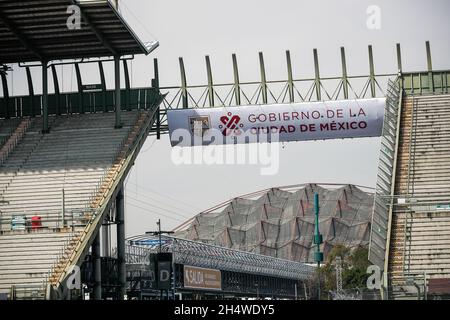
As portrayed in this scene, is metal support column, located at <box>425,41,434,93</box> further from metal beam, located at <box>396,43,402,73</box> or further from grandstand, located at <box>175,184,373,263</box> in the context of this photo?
grandstand, located at <box>175,184,373,263</box>

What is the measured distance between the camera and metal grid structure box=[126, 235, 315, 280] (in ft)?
198

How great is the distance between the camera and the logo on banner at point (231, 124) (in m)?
54.5

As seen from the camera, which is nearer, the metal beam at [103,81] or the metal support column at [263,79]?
the metal beam at [103,81]

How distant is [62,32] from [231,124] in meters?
10.8

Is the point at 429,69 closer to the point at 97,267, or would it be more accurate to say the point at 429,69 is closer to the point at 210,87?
the point at 210,87

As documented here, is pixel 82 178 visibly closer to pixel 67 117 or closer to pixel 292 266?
pixel 67 117

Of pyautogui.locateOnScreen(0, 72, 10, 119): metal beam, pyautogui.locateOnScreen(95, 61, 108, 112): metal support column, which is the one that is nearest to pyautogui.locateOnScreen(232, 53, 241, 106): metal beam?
pyautogui.locateOnScreen(95, 61, 108, 112): metal support column

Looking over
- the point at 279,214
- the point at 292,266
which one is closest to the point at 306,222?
the point at 279,214

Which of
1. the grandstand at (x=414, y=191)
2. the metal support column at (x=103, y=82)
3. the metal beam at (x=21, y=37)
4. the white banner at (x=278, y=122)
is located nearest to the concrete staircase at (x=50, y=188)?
the metal support column at (x=103, y=82)

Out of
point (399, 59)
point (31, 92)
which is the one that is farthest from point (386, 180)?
point (31, 92)

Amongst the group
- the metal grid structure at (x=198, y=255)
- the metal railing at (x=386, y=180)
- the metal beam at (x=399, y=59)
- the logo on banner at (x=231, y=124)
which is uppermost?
the metal beam at (x=399, y=59)

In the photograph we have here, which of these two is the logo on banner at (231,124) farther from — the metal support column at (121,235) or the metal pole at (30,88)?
the metal pole at (30,88)
